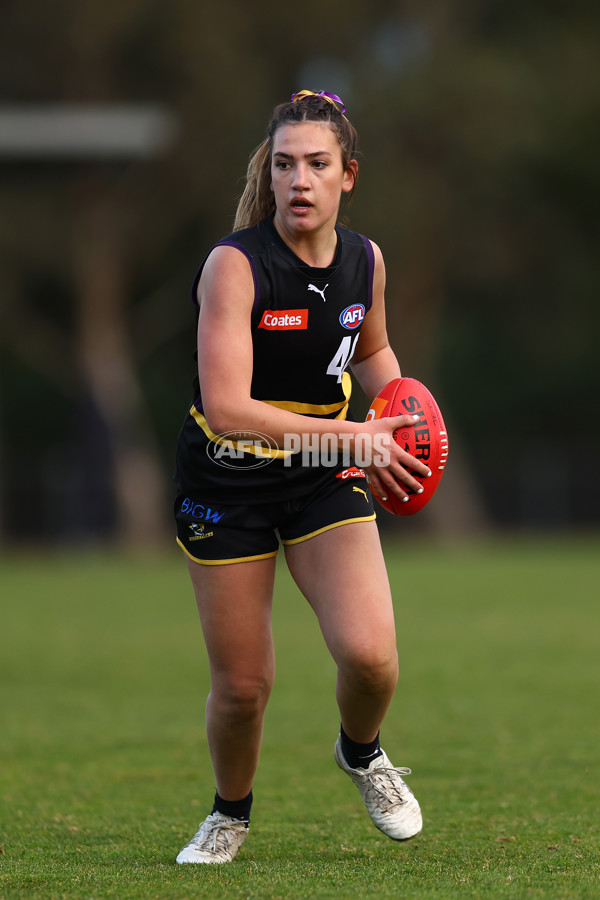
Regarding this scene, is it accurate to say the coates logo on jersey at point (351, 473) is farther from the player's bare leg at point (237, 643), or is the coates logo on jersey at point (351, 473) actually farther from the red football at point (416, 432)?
the player's bare leg at point (237, 643)

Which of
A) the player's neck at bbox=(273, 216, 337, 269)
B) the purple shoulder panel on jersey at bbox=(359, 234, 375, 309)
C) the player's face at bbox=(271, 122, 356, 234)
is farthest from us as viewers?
the purple shoulder panel on jersey at bbox=(359, 234, 375, 309)

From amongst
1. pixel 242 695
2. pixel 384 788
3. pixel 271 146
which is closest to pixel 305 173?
pixel 271 146

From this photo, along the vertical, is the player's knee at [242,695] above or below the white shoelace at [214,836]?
above

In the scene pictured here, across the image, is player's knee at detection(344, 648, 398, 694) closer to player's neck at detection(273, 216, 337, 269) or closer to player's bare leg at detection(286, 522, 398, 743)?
player's bare leg at detection(286, 522, 398, 743)

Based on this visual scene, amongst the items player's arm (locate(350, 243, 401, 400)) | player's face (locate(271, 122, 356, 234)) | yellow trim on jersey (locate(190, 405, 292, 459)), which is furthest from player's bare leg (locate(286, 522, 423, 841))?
player's face (locate(271, 122, 356, 234))

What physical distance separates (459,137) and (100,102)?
7.90 metres

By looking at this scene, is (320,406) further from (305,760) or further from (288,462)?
(305,760)

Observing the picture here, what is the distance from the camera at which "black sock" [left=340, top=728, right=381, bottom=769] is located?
477 centimetres

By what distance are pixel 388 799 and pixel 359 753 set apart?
188 mm

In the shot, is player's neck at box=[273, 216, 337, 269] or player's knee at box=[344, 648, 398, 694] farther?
player's neck at box=[273, 216, 337, 269]

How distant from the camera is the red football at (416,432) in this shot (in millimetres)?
4551

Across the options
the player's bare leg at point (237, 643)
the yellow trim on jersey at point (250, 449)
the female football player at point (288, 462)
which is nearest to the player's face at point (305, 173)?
the female football player at point (288, 462)

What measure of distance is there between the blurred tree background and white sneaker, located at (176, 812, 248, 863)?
22304 millimetres

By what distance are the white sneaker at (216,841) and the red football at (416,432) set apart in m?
1.27
